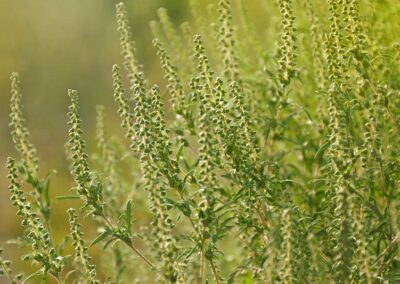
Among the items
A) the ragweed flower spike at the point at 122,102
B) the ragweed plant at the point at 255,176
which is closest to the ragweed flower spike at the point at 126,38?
the ragweed plant at the point at 255,176

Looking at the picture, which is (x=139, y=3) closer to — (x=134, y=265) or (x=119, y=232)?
(x=134, y=265)

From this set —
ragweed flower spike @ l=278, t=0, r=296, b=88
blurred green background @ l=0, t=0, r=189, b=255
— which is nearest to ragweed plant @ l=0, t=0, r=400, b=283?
ragweed flower spike @ l=278, t=0, r=296, b=88

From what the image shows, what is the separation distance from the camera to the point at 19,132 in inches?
150

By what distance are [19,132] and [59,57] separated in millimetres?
18108

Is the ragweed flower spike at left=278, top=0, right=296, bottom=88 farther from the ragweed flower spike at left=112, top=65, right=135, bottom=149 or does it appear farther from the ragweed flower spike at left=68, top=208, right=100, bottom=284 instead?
the ragweed flower spike at left=68, top=208, right=100, bottom=284

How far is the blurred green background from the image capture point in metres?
18.0

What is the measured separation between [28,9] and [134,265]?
19.6m

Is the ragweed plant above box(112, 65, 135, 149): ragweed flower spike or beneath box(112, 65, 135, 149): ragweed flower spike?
beneath

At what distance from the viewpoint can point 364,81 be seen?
11.4 ft

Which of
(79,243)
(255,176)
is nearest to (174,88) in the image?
(255,176)

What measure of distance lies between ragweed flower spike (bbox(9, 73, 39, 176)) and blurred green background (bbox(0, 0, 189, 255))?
12417 mm

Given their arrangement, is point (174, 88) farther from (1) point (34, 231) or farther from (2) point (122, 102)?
(1) point (34, 231)

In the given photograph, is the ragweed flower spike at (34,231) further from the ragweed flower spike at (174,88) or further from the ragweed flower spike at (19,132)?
the ragweed flower spike at (174,88)

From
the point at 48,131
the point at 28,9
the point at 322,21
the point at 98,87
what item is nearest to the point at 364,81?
the point at 322,21
